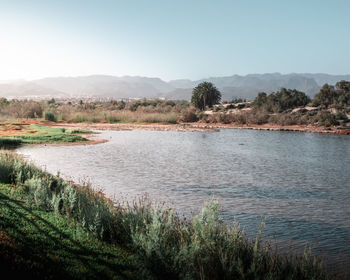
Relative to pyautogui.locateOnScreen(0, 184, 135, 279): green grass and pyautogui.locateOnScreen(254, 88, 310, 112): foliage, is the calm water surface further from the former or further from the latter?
pyautogui.locateOnScreen(254, 88, 310, 112): foliage

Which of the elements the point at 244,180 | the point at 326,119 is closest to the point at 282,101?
the point at 326,119

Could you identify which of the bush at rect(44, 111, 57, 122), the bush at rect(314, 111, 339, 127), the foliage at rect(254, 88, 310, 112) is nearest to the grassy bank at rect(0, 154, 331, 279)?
the bush at rect(44, 111, 57, 122)

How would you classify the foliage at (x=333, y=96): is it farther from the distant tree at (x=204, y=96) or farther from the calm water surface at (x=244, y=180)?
the calm water surface at (x=244, y=180)

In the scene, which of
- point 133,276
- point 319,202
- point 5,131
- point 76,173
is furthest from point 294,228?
point 5,131

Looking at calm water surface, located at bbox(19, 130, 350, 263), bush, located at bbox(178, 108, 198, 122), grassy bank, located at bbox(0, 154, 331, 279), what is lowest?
calm water surface, located at bbox(19, 130, 350, 263)

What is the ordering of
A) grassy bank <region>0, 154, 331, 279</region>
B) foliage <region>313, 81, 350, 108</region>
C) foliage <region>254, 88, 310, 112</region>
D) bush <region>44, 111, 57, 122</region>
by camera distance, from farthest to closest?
foliage <region>254, 88, 310, 112</region>, foliage <region>313, 81, 350, 108</region>, bush <region>44, 111, 57, 122</region>, grassy bank <region>0, 154, 331, 279</region>

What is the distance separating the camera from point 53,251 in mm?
5555

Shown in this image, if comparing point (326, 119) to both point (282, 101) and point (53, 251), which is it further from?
point (53, 251)

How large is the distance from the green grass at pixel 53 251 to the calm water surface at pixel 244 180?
3.80 m

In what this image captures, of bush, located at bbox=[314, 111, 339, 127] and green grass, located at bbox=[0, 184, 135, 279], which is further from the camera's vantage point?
bush, located at bbox=[314, 111, 339, 127]

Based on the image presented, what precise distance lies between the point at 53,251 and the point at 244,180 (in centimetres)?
1050

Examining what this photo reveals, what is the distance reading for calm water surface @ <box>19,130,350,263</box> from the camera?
9242 millimetres

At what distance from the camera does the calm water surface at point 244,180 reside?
9.24 meters

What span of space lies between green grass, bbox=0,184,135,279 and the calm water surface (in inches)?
150
